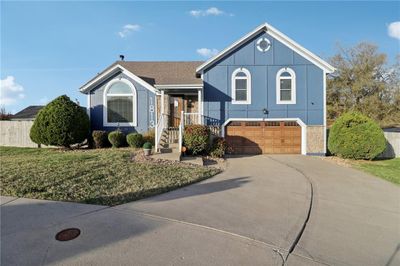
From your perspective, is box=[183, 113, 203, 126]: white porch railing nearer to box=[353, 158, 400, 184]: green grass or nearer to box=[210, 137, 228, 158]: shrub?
box=[210, 137, 228, 158]: shrub

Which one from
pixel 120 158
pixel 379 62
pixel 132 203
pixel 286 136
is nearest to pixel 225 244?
pixel 132 203

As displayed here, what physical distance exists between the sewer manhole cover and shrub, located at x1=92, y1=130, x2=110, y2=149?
35.5ft

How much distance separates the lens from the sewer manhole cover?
12.9ft

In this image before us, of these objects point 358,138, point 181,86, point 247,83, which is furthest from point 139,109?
point 358,138

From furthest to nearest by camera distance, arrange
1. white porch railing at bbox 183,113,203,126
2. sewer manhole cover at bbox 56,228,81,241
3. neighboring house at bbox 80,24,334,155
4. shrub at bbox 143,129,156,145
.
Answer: white porch railing at bbox 183,113,203,126 → neighboring house at bbox 80,24,334,155 → shrub at bbox 143,129,156,145 → sewer manhole cover at bbox 56,228,81,241

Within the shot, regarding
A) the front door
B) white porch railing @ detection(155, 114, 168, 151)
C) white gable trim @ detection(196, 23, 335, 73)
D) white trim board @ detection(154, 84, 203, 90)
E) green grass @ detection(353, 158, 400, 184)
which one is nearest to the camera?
green grass @ detection(353, 158, 400, 184)

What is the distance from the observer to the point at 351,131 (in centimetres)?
1309

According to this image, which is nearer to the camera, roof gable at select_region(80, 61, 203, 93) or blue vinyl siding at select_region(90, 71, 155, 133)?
roof gable at select_region(80, 61, 203, 93)

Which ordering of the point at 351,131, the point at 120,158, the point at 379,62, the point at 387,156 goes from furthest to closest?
the point at 379,62 < the point at 387,156 < the point at 351,131 < the point at 120,158

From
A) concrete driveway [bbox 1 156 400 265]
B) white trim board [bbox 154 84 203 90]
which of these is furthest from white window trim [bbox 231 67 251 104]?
concrete driveway [bbox 1 156 400 265]

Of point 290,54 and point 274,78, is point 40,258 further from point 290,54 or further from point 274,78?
point 290,54

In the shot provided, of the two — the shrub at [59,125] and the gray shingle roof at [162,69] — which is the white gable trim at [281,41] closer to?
the gray shingle roof at [162,69]

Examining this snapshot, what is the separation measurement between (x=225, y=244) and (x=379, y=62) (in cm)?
3139

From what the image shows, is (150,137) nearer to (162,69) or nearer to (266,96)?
(266,96)
